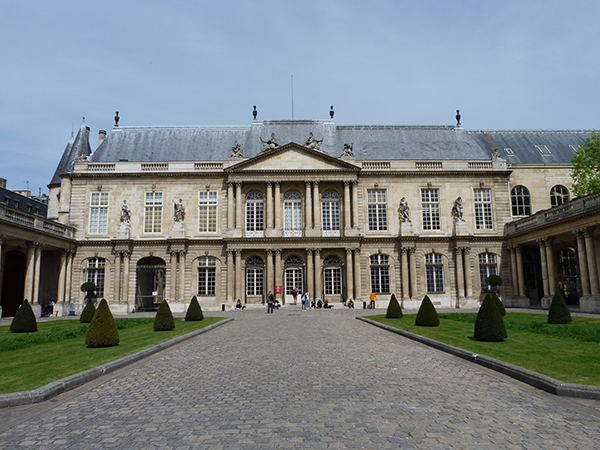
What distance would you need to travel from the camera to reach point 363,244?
3738 cm

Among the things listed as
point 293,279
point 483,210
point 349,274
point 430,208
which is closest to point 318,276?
point 293,279

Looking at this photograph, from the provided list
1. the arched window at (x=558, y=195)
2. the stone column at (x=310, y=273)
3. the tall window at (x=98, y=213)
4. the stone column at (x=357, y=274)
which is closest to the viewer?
the stone column at (x=310, y=273)

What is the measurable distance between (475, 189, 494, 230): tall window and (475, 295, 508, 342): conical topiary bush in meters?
26.3

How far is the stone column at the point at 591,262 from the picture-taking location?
26203 millimetres

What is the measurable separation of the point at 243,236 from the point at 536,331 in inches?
980

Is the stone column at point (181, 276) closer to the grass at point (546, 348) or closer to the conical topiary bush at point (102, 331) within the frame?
the conical topiary bush at point (102, 331)

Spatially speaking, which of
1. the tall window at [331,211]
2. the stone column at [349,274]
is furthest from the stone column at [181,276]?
the stone column at [349,274]

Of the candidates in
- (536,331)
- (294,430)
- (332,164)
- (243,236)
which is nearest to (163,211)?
(243,236)

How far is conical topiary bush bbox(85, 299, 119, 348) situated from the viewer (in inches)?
519

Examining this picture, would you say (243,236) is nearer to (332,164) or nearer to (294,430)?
(332,164)

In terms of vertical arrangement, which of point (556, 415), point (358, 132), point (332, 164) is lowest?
point (556, 415)

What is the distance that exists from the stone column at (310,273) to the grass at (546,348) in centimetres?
1875

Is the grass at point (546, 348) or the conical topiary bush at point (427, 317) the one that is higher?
the conical topiary bush at point (427, 317)

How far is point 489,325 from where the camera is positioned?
13344 millimetres
